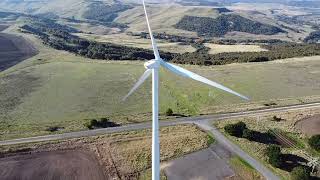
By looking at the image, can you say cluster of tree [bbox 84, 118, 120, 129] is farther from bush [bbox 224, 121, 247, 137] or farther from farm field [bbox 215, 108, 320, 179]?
bush [bbox 224, 121, 247, 137]

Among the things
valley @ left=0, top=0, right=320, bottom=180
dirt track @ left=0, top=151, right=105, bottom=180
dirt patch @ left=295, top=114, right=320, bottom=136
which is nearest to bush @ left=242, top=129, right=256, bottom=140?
valley @ left=0, top=0, right=320, bottom=180

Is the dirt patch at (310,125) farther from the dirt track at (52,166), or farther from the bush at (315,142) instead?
the dirt track at (52,166)

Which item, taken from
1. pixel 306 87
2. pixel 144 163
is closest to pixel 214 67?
pixel 306 87

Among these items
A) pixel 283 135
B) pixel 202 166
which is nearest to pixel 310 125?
pixel 283 135

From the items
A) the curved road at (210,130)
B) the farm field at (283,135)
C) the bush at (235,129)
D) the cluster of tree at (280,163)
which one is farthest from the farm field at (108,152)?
the cluster of tree at (280,163)

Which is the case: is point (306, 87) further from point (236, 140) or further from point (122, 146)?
point (122, 146)

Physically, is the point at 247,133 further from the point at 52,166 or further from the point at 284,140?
the point at 52,166
